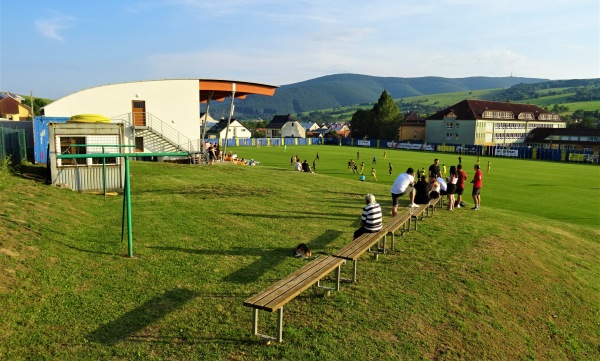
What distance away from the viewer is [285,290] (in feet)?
22.2

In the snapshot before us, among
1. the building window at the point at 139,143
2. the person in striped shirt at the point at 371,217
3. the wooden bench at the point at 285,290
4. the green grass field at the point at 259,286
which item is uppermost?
the building window at the point at 139,143

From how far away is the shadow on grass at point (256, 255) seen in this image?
8.76 metres

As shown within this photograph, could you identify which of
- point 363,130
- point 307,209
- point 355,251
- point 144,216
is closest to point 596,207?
point 307,209

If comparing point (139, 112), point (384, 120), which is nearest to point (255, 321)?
point (139, 112)

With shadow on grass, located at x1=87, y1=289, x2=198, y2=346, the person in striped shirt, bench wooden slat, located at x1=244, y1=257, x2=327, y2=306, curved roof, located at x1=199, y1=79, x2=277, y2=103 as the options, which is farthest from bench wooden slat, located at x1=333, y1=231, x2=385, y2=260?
curved roof, located at x1=199, y1=79, x2=277, y2=103

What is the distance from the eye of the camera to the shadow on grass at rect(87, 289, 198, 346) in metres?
6.25

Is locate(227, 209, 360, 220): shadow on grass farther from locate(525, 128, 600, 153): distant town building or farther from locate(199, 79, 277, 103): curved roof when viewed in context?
locate(525, 128, 600, 153): distant town building

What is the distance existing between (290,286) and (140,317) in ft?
8.29

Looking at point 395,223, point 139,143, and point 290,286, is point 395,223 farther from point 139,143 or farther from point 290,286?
point 139,143

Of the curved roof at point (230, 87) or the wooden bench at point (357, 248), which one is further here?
the curved roof at point (230, 87)

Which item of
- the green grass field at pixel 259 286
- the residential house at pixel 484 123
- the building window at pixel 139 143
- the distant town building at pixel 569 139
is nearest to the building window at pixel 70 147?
the green grass field at pixel 259 286

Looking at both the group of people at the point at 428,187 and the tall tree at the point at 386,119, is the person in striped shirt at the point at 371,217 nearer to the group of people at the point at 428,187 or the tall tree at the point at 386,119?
the group of people at the point at 428,187

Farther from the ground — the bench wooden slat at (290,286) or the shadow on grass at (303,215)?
the bench wooden slat at (290,286)

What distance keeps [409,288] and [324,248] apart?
296cm
